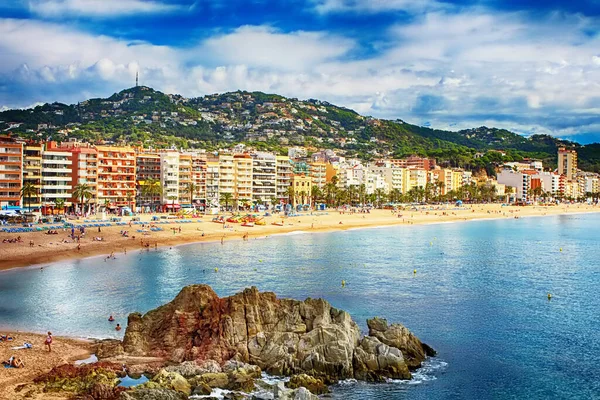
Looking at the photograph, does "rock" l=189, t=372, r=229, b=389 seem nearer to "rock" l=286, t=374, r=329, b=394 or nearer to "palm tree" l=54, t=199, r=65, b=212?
"rock" l=286, t=374, r=329, b=394

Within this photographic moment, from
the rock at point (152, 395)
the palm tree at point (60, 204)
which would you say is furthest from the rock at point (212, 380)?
the palm tree at point (60, 204)

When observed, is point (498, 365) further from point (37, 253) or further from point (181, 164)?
point (181, 164)

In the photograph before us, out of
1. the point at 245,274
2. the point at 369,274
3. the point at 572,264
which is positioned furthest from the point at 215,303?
the point at 572,264

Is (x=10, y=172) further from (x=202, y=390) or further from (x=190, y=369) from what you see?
(x=202, y=390)

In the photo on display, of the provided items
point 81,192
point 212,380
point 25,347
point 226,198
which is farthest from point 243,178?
point 212,380

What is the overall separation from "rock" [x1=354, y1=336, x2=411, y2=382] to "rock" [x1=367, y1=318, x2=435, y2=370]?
2.82ft

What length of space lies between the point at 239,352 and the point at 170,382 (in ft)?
14.4

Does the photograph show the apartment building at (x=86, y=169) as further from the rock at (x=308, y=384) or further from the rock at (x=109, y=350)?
the rock at (x=308, y=384)

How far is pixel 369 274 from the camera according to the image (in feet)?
172

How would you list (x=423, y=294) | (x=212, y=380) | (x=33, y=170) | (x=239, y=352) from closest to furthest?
(x=212, y=380) → (x=239, y=352) → (x=423, y=294) → (x=33, y=170)

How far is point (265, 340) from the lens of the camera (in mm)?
27328

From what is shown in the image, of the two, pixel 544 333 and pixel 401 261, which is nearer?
pixel 544 333

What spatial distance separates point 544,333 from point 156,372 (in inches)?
836

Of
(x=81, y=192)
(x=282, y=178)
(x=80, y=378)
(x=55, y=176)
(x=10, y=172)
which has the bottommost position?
(x=80, y=378)
